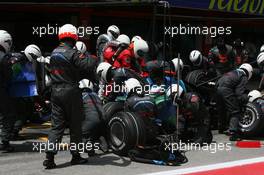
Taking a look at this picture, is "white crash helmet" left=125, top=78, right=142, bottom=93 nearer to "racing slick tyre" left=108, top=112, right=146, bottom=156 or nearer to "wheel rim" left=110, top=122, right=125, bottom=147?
"racing slick tyre" left=108, top=112, right=146, bottom=156

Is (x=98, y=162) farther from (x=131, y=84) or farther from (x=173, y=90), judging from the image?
(x=173, y=90)

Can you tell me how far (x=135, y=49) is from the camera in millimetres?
9469

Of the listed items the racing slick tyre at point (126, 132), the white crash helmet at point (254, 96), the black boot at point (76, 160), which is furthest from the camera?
the white crash helmet at point (254, 96)

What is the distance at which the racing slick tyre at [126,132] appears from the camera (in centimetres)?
780

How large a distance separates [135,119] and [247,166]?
178cm

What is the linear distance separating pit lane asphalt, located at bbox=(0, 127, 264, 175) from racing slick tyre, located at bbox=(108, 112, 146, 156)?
169mm

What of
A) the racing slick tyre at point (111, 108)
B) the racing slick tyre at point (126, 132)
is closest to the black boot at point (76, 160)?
the racing slick tyre at point (126, 132)

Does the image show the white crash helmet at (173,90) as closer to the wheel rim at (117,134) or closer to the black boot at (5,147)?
the wheel rim at (117,134)

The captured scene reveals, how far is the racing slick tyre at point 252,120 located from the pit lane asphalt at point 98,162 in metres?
0.87

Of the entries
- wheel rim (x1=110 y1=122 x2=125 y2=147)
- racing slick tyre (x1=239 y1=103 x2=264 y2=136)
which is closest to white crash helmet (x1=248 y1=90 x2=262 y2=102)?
racing slick tyre (x1=239 y1=103 x2=264 y2=136)

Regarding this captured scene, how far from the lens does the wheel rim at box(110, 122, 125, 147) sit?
7949mm

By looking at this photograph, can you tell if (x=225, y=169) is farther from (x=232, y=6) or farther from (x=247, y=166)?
(x=232, y=6)

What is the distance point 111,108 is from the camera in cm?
865

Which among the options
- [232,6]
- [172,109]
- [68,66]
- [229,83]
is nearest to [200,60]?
[229,83]
